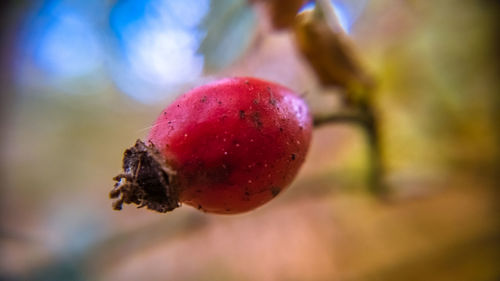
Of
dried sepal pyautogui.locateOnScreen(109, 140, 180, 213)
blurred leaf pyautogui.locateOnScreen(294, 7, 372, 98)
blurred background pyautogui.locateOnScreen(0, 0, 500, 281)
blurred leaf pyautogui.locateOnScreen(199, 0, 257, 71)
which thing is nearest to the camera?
dried sepal pyautogui.locateOnScreen(109, 140, 180, 213)

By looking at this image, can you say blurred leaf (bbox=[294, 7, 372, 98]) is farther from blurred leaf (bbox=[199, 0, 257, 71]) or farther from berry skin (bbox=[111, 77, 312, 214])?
berry skin (bbox=[111, 77, 312, 214])

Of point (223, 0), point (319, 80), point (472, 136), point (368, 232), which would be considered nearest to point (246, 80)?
point (223, 0)

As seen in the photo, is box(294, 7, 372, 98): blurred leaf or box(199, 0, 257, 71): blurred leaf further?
box(294, 7, 372, 98): blurred leaf

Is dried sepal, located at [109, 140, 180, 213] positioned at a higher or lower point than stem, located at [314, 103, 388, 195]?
lower

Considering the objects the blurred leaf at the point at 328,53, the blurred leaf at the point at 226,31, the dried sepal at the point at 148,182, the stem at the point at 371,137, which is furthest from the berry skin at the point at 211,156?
the stem at the point at 371,137

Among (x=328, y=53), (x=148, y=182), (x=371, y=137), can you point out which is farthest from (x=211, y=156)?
(x=371, y=137)

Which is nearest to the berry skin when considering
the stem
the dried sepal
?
the dried sepal

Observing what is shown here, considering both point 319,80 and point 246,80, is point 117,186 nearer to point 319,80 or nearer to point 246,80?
point 246,80
